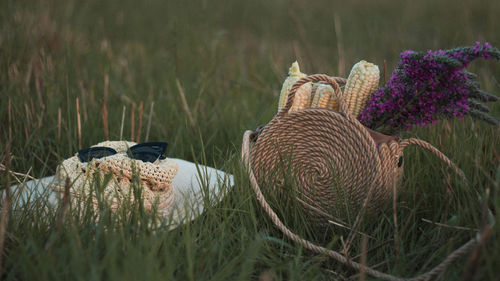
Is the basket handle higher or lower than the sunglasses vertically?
higher

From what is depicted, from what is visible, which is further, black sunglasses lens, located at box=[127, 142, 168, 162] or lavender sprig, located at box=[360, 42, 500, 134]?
black sunglasses lens, located at box=[127, 142, 168, 162]

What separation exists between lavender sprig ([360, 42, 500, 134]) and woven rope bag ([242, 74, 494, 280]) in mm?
85

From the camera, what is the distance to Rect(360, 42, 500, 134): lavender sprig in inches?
48.9

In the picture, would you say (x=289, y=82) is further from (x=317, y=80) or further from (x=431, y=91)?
(x=431, y=91)

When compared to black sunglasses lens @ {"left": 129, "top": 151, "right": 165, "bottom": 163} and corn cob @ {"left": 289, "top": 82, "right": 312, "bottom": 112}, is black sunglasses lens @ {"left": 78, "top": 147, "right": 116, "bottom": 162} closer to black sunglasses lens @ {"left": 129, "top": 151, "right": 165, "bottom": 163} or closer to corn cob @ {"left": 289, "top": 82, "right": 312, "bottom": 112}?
black sunglasses lens @ {"left": 129, "top": 151, "right": 165, "bottom": 163}

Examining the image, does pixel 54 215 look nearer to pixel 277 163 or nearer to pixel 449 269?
pixel 277 163

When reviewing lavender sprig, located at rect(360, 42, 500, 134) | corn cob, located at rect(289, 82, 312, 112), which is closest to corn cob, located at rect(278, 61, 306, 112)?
corn cob, located at rect(289, 82, 312, 112)

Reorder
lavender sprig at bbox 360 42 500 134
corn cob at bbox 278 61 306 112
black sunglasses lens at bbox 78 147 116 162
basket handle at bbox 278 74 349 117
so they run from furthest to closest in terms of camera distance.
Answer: corn cob at bbox 278 61 306 112
black sunglasses lens at bbox 78 147 116 162
basket handle at bbox 278 74 349 117
lavender sprig at bbox 360 42 500 134

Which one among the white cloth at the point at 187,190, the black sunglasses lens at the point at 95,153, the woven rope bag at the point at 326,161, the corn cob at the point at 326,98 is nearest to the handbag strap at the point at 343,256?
the woven rope bag at the point at 326,161

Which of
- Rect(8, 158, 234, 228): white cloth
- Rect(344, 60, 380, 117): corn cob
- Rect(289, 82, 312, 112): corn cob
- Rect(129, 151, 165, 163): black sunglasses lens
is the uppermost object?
Rect(344, 60, 380, 117): corn cob

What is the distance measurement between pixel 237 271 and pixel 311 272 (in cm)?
20

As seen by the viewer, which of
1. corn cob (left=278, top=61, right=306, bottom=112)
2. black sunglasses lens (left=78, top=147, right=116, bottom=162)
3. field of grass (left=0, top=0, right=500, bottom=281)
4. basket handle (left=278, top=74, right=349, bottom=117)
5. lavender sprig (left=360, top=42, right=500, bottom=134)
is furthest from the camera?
corn cob (left=278, top=61, right=306, bottom=112)

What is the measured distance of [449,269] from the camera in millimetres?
1108

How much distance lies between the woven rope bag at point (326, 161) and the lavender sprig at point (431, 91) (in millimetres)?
85
